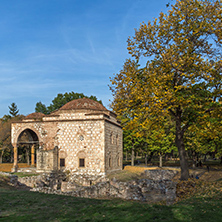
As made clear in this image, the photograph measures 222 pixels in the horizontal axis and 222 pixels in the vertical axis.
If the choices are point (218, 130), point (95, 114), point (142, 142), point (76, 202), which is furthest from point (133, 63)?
point (142, 142)

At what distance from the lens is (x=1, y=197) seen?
14906 mm

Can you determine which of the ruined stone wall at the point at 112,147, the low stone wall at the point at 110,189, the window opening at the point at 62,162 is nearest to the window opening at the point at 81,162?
the window opening at the point at 62,162

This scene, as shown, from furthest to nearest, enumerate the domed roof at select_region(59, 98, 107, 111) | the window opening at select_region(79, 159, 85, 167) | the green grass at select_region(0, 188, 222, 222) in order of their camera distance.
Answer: the domed roof at select_region(59, 98, 107, 111) → the window opening at select_region(79, 159, 85, 167) → the green grass at select_region(0, 188, 222, 222)

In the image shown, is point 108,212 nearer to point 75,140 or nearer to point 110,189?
point 110,189

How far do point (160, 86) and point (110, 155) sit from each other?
867 inches

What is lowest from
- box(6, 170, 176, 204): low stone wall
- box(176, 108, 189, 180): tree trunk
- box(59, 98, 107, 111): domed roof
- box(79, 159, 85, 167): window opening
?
box(6, 170, 176, 204): low stone wall

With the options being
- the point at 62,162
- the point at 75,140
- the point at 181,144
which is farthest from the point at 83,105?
the point at 181,144

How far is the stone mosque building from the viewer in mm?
33969

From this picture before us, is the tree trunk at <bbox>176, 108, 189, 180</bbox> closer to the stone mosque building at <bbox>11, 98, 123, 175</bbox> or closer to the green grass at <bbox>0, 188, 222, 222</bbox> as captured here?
the green grass at <bbox>0, 188, 222, 222</bbox>

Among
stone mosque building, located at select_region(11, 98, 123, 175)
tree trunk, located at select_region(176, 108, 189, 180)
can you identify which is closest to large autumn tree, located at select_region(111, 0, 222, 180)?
tree trunk, located at select_region(176, 108, 189, 180)

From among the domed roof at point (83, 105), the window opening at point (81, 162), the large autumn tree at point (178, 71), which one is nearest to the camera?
the large autumn tree at point (178, 71)

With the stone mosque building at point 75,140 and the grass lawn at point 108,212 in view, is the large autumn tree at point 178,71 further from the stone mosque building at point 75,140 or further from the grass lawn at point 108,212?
the stone mosque building at point 75,140

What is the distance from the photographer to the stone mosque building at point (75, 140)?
34.0 m

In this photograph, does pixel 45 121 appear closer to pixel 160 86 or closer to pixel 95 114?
pixel 95 114
